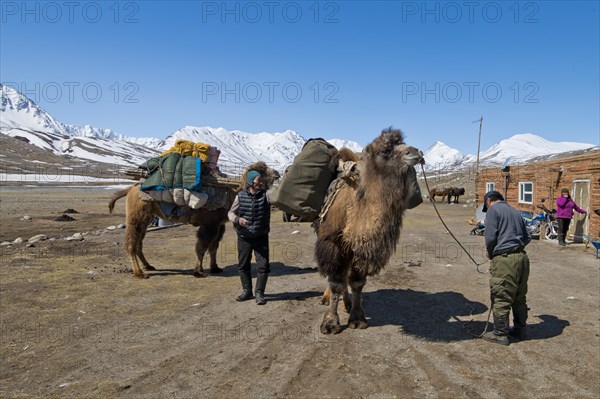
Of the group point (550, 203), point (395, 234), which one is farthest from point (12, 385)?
point (550, 203)

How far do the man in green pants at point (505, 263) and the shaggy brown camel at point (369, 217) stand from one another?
1403 mm

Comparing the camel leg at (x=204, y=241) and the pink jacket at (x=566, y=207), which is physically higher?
the pink jacket at (x=566, y=207)

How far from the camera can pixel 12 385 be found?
12.6 ft

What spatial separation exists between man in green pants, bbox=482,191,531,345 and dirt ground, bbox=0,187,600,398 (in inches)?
12.7

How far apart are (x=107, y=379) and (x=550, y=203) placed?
1849 cm

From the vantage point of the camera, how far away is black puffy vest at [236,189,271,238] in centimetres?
633

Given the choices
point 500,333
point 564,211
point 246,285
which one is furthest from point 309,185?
point 564,211

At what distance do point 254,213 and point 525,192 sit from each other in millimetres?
18254

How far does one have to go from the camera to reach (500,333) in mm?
4883

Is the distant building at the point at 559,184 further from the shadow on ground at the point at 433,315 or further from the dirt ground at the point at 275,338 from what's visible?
the shadow on ground at the point at 433,315

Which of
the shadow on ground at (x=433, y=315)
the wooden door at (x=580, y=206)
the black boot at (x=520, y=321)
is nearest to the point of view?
the black boot at (x=520, y=321)

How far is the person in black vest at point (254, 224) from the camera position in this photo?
6.34 meters

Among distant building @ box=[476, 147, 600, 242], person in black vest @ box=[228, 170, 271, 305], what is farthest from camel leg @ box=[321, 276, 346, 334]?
distant building @ box=[476, 147, 600, 242]

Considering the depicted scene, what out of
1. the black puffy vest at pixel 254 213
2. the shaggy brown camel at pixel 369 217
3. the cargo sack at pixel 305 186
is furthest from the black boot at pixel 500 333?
the black puffy vest at pixel 254 213
